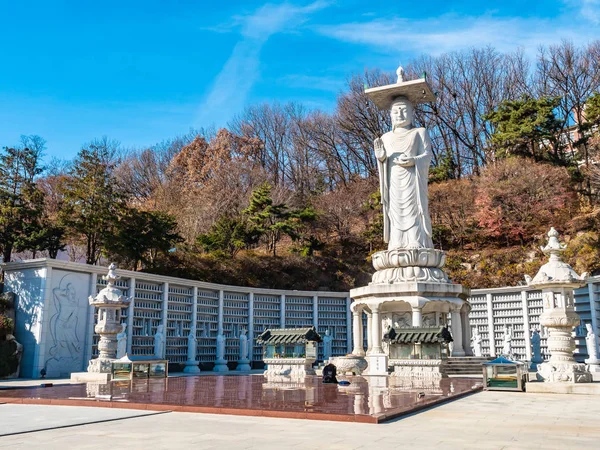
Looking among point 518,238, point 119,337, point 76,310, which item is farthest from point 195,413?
point 518,238

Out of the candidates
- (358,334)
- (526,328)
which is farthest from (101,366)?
(526,328)

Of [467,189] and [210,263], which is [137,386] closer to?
[210,263]

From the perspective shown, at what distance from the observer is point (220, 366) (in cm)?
2473

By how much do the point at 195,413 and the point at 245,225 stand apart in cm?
2519

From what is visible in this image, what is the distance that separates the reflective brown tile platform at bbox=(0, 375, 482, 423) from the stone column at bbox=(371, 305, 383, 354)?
16.3 feet

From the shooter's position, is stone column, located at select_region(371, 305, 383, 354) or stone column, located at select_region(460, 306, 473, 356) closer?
stone column, located at select_region(371, 305, 383, 354)

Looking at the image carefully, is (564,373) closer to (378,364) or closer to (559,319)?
(559,319)

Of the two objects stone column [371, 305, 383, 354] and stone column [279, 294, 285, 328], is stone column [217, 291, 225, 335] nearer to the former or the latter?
stone column [279, 294, 285, 328]

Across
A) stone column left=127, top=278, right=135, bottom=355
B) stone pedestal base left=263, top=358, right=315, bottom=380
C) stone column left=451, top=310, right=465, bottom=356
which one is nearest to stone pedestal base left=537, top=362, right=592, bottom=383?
stone column left=451, top=310, right=465, bottom=356

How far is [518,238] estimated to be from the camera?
33.4m

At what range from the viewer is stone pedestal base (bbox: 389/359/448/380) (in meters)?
17.3

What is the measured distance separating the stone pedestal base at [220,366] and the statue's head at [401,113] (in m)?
12.5

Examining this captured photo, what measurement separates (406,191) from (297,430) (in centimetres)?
Result: 1626

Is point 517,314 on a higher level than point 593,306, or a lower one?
lower
